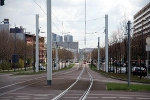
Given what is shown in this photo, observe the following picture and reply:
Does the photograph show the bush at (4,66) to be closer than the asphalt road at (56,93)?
No

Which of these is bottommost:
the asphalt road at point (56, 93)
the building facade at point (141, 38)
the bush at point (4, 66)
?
the asphalt road at point (56, 93)

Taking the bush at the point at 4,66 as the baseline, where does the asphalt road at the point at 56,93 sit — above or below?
below

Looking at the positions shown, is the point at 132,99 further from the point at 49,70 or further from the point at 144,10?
the point at 144,10

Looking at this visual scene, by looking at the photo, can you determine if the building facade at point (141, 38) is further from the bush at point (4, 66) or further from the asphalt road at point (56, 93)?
the bush at point (4, 66)

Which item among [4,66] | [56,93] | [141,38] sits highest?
[141,38]

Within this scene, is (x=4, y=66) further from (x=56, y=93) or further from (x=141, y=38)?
(x=56, y=93)

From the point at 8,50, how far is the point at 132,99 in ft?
215

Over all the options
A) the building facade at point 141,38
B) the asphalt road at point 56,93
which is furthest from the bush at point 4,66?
the asphalt road at point 56,93

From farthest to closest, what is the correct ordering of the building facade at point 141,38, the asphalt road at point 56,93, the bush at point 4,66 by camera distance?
the bush at point 4,66, the building facade at point 141,38, the asphalt road at point 56,93

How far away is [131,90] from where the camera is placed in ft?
81.5

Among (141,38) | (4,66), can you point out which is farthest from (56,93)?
(4,66)

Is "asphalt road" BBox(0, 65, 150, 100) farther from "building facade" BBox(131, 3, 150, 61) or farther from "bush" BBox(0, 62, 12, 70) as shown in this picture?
"bush" BBox(0, 62, 12, 70)

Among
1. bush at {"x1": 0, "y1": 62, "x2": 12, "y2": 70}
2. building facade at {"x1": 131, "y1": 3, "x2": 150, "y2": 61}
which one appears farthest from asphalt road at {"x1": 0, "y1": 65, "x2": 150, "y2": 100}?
bush at {"x1": 0, "y1": 62, "x2": 12, "y2": 70}

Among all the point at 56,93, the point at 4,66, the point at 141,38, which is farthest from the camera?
the point at 4,66
